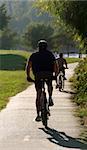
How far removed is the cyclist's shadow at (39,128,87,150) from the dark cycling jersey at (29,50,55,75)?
149cm

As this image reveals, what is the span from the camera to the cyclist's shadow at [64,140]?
9375mm

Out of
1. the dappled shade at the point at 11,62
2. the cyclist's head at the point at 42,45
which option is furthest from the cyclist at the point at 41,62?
the dappled shade at the point at 11,62

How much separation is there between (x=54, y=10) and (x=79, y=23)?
1.00m

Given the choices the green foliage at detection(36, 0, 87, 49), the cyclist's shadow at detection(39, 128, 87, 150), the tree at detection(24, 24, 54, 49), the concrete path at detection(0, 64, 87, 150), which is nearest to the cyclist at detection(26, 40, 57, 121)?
the concrete path at detection(0, 64, 87, 150)

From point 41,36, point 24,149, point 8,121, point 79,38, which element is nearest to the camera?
point 24,149

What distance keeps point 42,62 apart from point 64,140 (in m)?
2.29

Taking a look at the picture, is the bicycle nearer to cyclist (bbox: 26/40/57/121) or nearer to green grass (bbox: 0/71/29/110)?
cyclist (bbox: 26/40/57/121)

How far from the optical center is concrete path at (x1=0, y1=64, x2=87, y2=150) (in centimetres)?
930

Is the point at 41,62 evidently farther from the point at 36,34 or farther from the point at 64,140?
the point at 36,34

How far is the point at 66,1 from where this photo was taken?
16.5 m

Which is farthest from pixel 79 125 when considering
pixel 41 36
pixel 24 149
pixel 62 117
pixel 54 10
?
pixel 41 36

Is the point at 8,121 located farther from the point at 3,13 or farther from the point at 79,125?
the point at 3,13

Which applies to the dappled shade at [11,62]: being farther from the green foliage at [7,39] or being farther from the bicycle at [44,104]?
the green foliage at [7,39]

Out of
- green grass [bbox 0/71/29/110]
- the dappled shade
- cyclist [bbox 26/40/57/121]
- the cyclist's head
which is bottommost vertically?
the dappled shade
